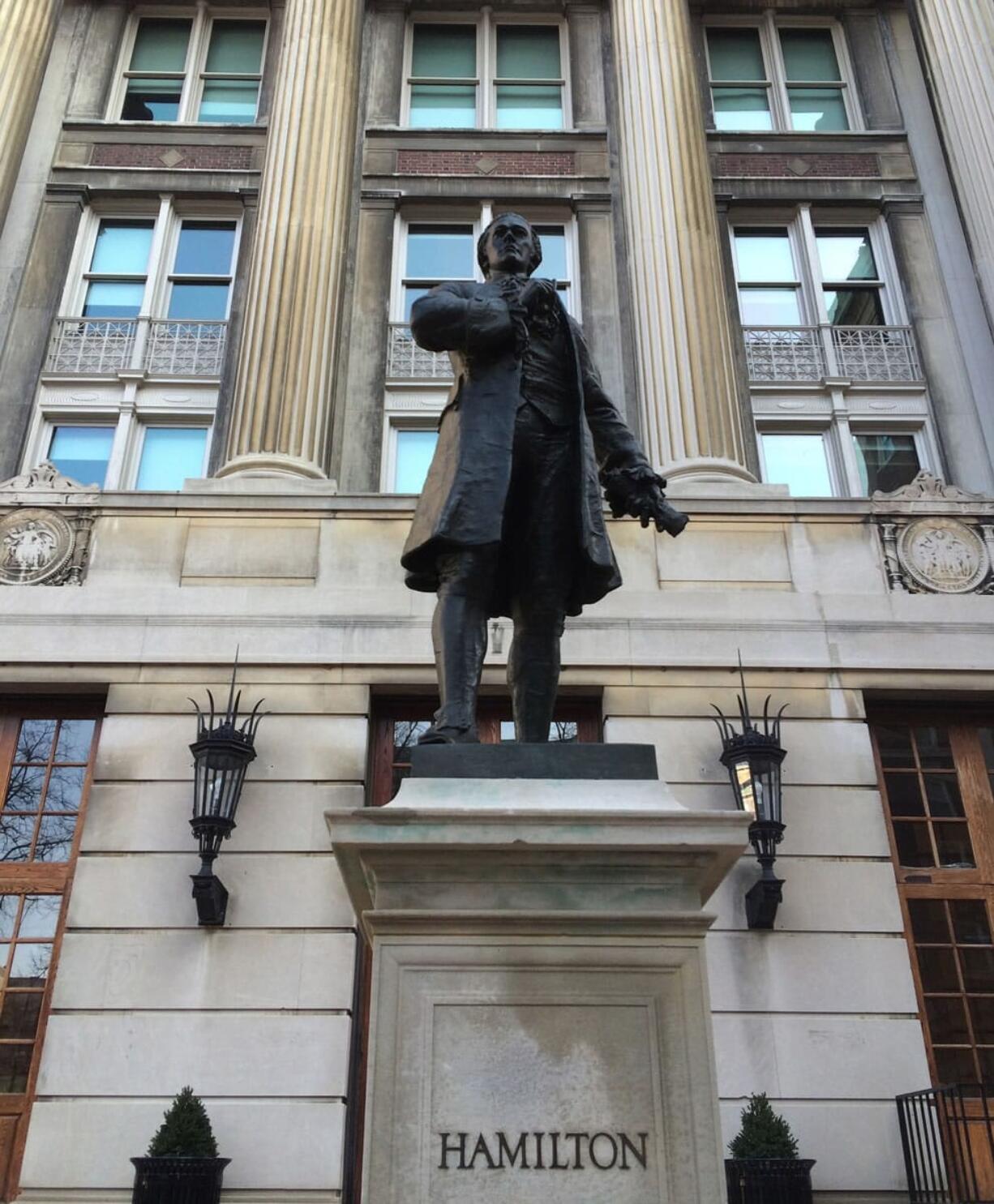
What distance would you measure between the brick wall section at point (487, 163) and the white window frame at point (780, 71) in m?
2.65

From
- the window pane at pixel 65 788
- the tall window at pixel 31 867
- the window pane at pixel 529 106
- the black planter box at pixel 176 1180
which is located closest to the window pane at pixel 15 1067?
the tall window at pixel 31 867

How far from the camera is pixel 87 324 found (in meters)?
15.7

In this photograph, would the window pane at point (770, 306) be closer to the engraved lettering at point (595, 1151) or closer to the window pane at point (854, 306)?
the window pane at point (854, 306)

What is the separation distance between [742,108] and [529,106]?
348 centimetres

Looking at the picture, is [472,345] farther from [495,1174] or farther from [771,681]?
[771,681]

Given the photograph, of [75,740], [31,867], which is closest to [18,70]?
[75,740]

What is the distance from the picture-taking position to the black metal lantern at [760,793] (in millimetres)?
9469

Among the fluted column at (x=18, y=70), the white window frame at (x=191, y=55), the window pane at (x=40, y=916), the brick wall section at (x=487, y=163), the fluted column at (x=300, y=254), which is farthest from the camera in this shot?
the white window frame at (x=191, y=55)

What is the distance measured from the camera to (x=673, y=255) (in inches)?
559

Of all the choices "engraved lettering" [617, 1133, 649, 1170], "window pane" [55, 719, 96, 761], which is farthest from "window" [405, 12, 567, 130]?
"engraved lettering" [617, 1133, 649, 1170]

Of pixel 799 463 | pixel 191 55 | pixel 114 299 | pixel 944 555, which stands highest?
pixel 191 55

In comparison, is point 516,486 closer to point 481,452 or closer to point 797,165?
point 481,452

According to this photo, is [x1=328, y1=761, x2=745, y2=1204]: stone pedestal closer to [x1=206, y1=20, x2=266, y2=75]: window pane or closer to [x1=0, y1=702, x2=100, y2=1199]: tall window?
[x1=0, y1=702, x2=100, y2=1199]: tall window

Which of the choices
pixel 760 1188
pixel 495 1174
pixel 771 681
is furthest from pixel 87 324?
pixel 495 1174
